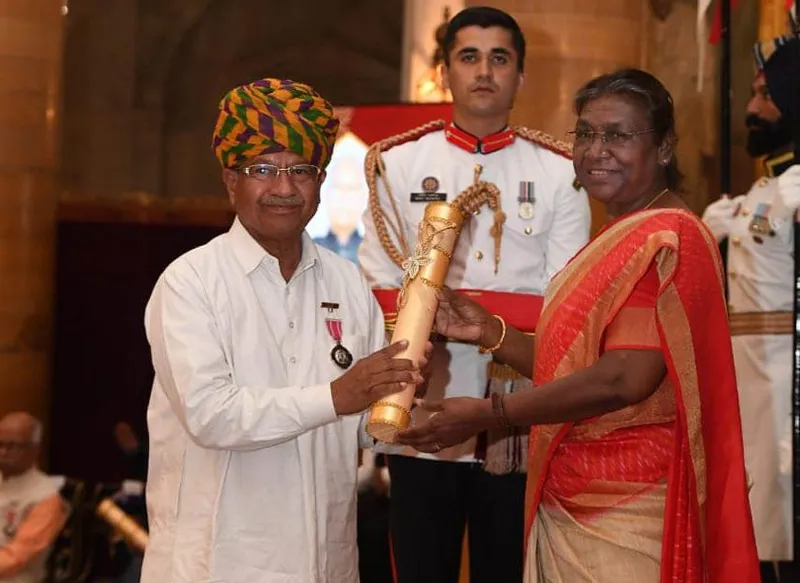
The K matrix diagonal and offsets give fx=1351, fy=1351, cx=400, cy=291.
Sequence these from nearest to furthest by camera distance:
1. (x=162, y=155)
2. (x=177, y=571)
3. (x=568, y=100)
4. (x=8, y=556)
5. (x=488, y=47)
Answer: (x=177, y=571) → (x=488, y=47) → (x=8, y=556) → (x=568, y=100) → (x=162, y=155)

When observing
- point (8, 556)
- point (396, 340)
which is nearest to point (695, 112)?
point (8, 556)

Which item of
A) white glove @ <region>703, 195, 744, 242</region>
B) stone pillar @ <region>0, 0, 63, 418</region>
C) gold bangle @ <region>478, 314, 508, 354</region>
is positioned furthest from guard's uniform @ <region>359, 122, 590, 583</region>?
stone pillar @ <region>0, 0, 63, 418</region>

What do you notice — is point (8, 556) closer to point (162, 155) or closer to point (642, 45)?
point (642, 45)

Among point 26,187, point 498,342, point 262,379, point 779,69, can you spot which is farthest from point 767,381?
point 26,187

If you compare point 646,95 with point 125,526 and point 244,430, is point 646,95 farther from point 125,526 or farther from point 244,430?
point 125,526

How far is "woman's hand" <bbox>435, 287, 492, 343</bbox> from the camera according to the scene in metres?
3.54

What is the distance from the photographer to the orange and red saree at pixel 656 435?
9.75 ft

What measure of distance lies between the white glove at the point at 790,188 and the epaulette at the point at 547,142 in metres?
1.27

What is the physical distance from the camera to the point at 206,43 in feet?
44.4

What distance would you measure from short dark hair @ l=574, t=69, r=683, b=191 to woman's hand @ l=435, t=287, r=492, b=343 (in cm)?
63

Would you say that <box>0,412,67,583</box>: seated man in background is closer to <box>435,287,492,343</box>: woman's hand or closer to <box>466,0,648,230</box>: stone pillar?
<box>435,287,492,343</box>: woman's hand

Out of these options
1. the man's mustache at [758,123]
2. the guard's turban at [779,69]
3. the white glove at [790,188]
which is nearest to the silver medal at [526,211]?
the white glove at [790,188]

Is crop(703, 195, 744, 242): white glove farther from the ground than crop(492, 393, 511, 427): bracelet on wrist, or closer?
farther from the ground

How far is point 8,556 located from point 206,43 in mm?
8842
